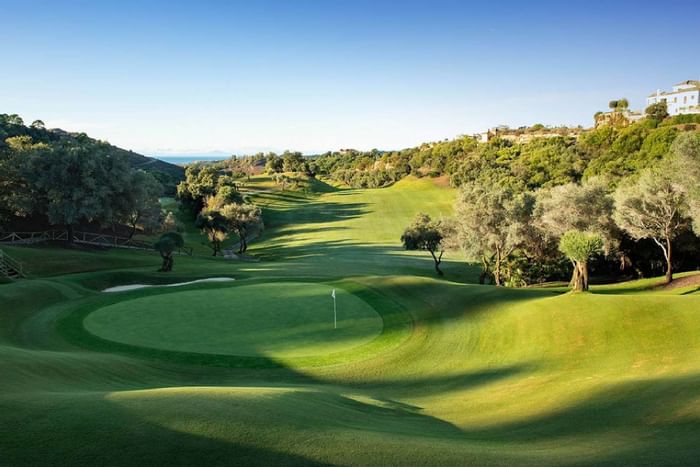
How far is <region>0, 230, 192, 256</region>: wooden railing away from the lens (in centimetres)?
4119

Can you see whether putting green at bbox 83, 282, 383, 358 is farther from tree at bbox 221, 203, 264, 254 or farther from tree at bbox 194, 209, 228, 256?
tree at bbox 221, 203, 264, 254

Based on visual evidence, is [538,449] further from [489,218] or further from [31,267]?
[31,267]

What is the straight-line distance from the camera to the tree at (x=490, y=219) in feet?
121

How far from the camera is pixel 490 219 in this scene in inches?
1453

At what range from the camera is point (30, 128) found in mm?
99312

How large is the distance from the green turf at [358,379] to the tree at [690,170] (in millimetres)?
5692

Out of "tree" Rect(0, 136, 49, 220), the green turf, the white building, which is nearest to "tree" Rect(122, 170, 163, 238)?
"tree" Rect(0, 136, 49, 220)

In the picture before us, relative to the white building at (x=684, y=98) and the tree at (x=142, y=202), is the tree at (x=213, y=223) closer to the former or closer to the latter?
the tree at (x=142, y=202)

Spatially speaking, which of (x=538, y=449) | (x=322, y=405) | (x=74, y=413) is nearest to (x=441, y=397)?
(x=322, y=405)

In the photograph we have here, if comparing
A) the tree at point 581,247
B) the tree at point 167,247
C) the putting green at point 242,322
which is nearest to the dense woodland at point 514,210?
the tree at point 581,247

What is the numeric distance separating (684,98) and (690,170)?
426ft

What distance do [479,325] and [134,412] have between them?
48.4ft

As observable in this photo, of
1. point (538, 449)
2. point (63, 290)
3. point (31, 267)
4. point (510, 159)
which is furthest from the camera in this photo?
point (510, 159)

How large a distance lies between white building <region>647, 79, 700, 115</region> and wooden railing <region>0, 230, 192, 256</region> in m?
142
